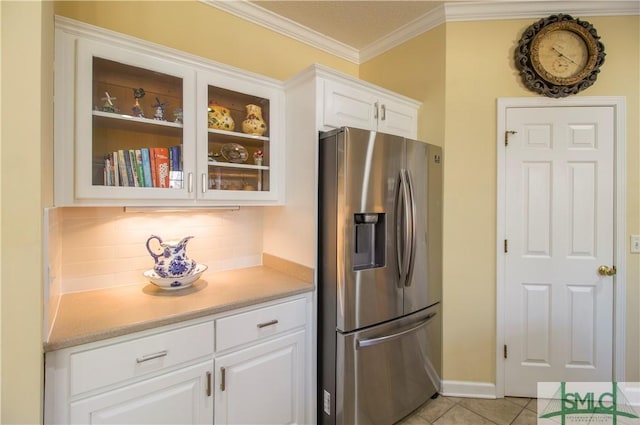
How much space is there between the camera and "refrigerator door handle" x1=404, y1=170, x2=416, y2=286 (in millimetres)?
1786

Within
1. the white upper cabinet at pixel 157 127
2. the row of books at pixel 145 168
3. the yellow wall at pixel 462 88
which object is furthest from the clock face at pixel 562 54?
the row of books at pixel 145 168

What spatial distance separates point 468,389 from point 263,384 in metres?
1.54

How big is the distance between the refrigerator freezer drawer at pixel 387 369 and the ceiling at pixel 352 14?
2178mm

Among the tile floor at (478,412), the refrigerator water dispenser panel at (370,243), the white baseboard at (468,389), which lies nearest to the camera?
the refrigerator water dispenser panel at (370,243)

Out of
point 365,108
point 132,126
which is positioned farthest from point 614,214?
point 132,126

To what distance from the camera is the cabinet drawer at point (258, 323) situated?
137 centimetres

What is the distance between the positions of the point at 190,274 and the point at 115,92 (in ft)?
3.19

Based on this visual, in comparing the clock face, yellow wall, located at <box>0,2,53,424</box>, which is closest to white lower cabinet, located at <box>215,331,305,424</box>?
yellow wall, located at <box>0,2,53,424</box>

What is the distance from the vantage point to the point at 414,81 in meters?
2.33

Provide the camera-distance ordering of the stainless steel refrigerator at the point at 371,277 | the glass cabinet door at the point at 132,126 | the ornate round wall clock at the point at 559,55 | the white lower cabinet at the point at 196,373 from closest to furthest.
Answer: the white lower cabinet at the point at 196,373
the glass cabinet door at the point at 132,126
the stainless steel refrigerator at the point at 371,277
the ornate round wall clock at the point at 559,55

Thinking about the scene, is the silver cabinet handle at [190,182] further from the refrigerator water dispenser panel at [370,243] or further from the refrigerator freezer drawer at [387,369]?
the refrigerator freezer drawer at [387,369]

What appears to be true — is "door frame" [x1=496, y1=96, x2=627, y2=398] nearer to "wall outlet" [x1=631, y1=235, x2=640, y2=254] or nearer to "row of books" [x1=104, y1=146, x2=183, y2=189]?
"wall outlet" [x1=631, y1=235, x2=640, y2=254]

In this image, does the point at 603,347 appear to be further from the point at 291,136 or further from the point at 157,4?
the point at 157,4

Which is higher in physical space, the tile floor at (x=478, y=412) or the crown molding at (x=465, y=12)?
the crown molding at (x=465, y=12)
